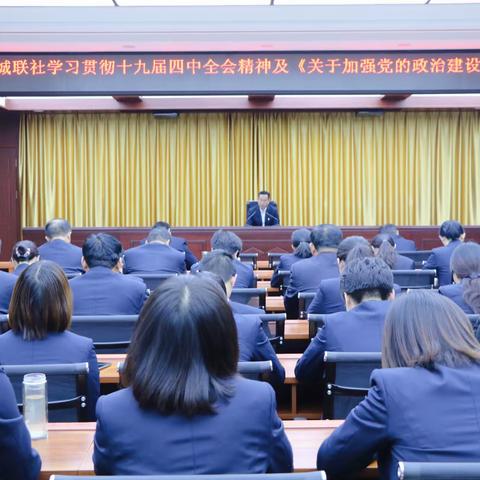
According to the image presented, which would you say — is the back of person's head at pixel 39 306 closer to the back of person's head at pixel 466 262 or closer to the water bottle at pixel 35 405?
the water bottle at pixel 35 405

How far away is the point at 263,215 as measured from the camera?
29.8 feet

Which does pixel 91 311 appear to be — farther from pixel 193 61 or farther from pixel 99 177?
pixel 99 177

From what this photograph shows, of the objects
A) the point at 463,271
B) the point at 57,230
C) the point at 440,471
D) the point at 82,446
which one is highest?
the point at 57,230

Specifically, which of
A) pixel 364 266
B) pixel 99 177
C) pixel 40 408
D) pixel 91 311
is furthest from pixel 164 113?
pixel 40 408

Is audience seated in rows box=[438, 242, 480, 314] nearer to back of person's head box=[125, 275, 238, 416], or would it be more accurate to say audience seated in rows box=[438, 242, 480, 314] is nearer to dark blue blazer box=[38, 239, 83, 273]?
back of person's head box=[125, 275, 238, 416]

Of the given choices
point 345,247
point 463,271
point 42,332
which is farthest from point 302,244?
point 42,332

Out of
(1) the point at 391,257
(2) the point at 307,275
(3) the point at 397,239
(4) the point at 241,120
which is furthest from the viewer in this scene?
(4) the point at 241,120

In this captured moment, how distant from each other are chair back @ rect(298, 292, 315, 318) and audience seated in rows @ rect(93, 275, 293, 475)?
96.6 inches

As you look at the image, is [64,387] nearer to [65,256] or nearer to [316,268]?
[316,268]

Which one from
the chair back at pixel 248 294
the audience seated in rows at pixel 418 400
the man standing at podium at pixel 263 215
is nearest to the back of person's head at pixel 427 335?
the audience seated in rows at pixel 418 400

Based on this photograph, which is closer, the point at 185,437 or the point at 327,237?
the point at 185,437

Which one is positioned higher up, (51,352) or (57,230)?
(57,230)

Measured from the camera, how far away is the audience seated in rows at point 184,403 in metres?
1.36

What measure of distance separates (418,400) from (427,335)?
0.15 m
